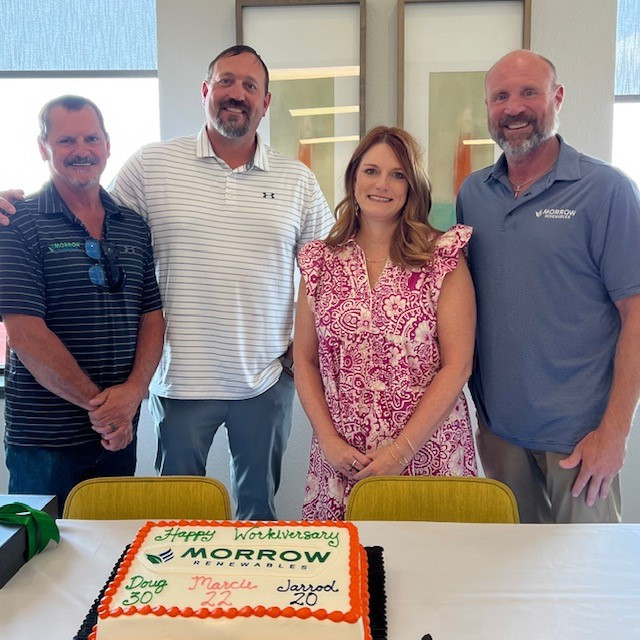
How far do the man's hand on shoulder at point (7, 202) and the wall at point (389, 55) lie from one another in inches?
37.2

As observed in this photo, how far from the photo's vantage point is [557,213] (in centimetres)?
183

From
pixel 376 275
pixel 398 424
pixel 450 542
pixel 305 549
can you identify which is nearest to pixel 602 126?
pixel 376 275

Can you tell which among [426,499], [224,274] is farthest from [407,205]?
[426,499]

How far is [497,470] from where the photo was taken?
6.60 ft

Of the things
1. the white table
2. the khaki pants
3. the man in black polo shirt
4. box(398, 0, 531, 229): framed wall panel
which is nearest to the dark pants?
the man in black polo shirt

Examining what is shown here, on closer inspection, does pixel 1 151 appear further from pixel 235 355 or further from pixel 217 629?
pixel 217 629

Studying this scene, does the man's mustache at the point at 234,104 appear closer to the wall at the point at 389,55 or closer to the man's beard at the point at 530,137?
the wall at the point at 389,55

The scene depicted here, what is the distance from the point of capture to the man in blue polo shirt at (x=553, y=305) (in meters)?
1.79

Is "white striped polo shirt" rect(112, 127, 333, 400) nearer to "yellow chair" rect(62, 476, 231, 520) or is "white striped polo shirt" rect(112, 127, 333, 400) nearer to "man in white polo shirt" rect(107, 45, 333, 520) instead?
"man in white polo shirt" rect(107, 45, 333, 520)

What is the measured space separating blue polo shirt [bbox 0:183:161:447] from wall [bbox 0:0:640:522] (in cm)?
95

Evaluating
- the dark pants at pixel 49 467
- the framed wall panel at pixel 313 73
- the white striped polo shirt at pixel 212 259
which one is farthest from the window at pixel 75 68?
the dark pants at pixel 49 467

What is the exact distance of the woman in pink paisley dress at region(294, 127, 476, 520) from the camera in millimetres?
1849

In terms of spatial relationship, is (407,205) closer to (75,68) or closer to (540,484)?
(540,484)

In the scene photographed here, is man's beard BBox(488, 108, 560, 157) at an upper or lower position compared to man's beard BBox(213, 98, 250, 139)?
lower
